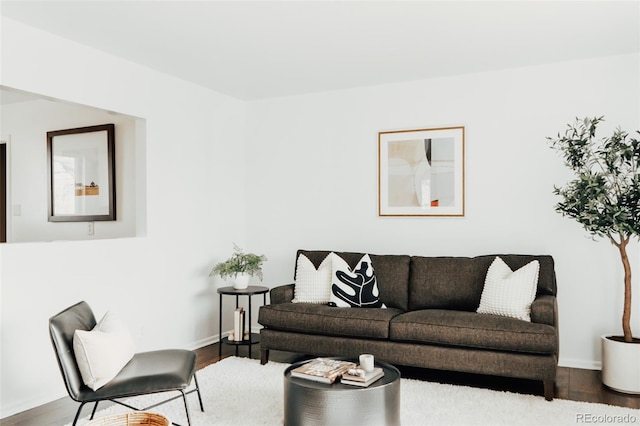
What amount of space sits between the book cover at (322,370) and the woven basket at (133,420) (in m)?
0.83

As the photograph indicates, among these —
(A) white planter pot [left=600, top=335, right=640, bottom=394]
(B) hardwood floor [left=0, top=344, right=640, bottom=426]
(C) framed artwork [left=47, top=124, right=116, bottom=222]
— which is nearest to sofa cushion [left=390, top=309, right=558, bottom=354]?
(B) hardwood floor [left=0, top=344, right=640, bottom=426]

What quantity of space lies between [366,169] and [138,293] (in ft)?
7.99

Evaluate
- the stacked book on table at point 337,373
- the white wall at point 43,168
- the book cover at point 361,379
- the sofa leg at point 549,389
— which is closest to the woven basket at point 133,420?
the stacked book on table at point 337,373

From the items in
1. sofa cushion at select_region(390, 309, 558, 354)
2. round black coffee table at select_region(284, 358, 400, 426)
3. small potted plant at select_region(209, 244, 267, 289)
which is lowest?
round black coffee table at select_region(284, 358, 400, 426)

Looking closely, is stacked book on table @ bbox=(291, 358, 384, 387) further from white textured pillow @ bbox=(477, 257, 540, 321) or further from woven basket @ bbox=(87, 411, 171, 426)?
white textured pillow @ bbox=(477, 257, 540, 321)

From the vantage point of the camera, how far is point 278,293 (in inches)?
184

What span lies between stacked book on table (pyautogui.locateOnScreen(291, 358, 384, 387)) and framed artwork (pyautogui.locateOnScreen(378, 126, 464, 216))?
220cm

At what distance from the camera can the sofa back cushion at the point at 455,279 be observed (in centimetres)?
420

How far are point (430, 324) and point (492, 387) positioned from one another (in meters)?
0.64

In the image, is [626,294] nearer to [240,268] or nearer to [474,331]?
[474,331]

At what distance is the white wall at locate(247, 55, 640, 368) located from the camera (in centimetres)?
439

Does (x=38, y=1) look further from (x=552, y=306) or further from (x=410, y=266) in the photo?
(x=552, y=306)

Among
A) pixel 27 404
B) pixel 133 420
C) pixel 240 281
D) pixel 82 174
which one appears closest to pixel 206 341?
pixel 240 281

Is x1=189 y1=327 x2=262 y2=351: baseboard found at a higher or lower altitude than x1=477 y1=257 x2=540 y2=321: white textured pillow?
lower
